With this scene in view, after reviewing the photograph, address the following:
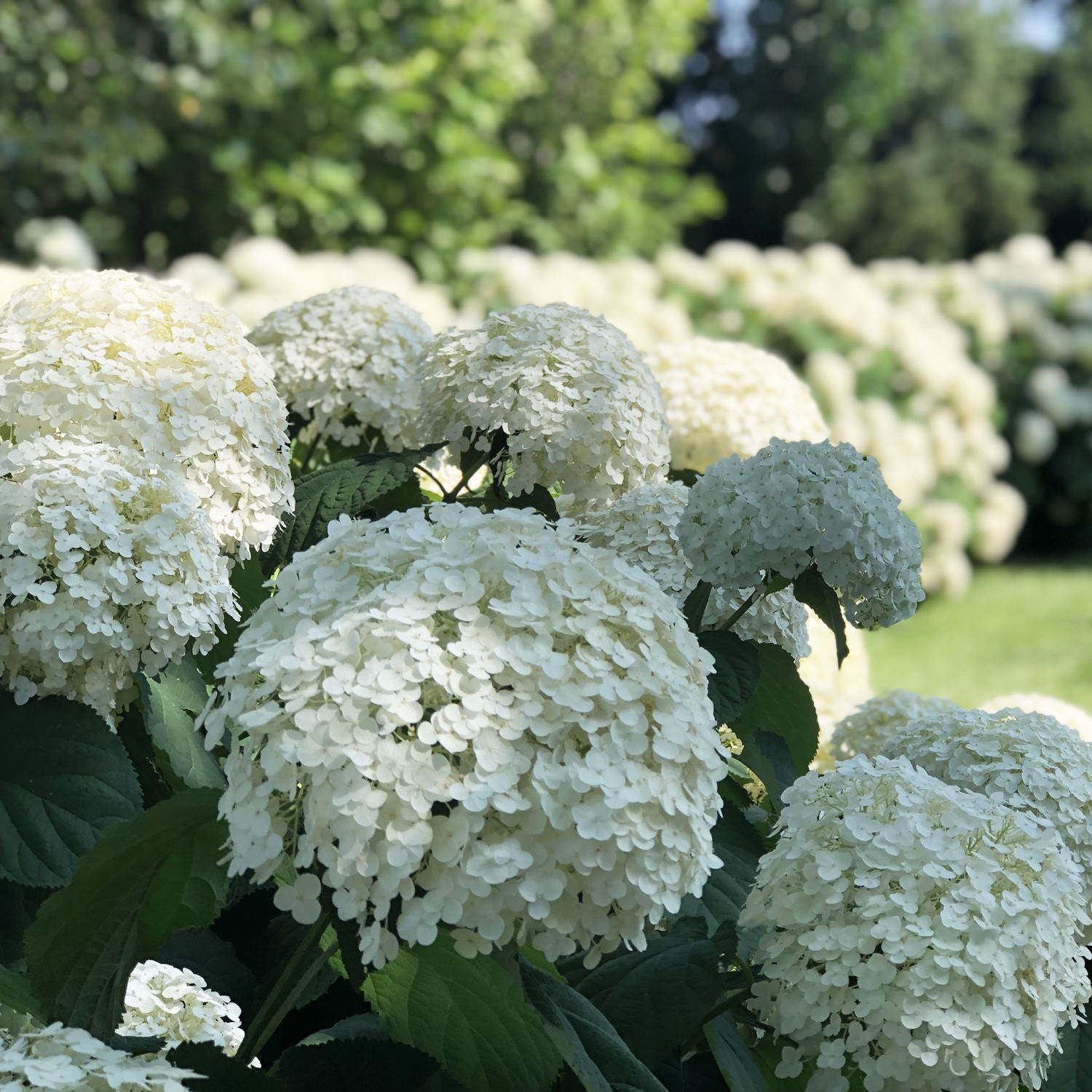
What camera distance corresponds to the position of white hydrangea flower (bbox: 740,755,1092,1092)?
3.51 feet

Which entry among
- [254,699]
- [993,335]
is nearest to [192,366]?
[254,699]

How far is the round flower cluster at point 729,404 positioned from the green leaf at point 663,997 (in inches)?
47.9

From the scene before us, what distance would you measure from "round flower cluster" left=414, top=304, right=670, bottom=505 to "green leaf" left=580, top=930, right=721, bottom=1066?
0.62 metres

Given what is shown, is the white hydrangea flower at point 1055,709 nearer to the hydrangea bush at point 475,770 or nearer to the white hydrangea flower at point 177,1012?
the hydrangea bush at point 475,770

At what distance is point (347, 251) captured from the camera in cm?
793

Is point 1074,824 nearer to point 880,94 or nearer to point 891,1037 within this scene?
point 891,1037

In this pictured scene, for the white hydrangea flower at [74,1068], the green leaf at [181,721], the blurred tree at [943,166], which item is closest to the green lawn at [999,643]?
the green leaf at [181,721]

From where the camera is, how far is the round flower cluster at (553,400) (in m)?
1.62

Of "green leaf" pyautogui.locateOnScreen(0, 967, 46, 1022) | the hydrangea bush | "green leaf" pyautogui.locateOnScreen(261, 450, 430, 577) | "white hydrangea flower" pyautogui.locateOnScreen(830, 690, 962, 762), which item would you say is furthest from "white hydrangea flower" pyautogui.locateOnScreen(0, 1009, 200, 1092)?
"white hydrangea flower" pyautogui.locateOnScreen(830, 690, 962, 762)

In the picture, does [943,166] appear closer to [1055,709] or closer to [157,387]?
[1055,709]

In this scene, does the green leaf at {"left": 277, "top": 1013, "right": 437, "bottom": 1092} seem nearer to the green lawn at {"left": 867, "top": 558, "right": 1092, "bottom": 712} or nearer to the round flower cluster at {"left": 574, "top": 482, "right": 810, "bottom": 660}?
the round flower cluster at {"left": 574, "top": 482, "right": 810, "bottom": 660}

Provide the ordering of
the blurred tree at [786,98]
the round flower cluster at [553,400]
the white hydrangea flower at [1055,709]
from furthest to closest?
the blurred tree at [786,98]
the white hydrangea flower at [1055,709]
the round flower cluster at [553,400]

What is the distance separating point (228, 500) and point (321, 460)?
664mm

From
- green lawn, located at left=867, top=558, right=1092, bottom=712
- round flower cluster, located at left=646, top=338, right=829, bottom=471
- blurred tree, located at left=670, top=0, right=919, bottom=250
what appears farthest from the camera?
blurred tree, located at left=670, top=0, right=919, bottom=250
